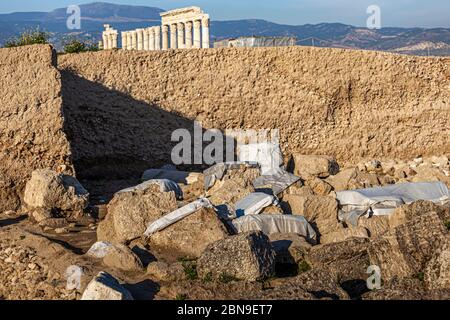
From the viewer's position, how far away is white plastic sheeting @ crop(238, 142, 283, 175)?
504 inches

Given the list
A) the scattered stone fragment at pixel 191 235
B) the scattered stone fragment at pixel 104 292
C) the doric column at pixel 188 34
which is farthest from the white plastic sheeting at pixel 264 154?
the doric column at pixel 188 34

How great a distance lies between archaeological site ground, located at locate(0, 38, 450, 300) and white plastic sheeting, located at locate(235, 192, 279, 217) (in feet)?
0.07

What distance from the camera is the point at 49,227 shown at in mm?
9453

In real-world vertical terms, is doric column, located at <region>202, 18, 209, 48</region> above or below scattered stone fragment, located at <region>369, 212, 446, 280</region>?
above

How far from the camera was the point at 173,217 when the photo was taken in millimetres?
8914

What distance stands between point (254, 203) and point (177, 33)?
25171mm

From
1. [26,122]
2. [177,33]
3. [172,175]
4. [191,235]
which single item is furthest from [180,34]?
[191,235]

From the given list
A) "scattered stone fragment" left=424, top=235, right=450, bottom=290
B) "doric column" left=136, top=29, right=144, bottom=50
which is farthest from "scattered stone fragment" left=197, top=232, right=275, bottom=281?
"doric column" left=136, top=29, right=144, bottom=50

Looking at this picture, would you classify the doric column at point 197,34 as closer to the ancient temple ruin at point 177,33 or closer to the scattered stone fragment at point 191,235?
the ancient temple ruin at point 177,33

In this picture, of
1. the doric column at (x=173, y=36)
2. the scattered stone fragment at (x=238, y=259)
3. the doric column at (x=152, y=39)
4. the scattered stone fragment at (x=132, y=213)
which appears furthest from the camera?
the doric column at (x=152, y=39)

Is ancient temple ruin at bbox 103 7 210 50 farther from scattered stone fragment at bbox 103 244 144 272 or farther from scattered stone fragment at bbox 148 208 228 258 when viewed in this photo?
scattered stone fragment at bbox 103 244 144 272

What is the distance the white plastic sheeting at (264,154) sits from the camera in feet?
42.0

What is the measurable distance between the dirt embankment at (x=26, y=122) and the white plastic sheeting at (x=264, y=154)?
377 centimetres

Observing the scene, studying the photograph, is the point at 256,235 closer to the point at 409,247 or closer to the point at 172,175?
the point at 409,247
